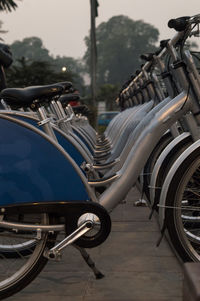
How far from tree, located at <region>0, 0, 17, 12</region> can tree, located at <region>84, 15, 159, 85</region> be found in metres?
78.6

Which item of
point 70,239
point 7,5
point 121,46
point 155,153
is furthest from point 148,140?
point 121,46

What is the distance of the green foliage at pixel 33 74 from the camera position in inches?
585

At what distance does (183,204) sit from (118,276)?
0.59 m

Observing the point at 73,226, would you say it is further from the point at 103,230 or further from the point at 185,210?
the point at 185,210

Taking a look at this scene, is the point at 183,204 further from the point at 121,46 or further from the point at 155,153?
the point at 121,46

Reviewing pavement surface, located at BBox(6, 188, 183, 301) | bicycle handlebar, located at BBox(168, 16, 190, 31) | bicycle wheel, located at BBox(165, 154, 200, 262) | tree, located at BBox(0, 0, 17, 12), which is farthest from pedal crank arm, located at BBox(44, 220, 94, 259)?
tree, located at BBox(0, 0, 17, 12)

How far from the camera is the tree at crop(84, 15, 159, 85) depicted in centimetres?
10206

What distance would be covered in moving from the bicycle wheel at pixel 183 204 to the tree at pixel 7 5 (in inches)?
586

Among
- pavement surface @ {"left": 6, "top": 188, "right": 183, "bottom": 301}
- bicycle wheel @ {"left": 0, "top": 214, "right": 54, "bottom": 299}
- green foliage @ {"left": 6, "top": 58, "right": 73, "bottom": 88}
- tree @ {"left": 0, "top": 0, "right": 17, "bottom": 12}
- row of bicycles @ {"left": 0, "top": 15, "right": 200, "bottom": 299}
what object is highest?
tree @ {"left": 0, "top": 0, "right": 17, "bottom": 12}

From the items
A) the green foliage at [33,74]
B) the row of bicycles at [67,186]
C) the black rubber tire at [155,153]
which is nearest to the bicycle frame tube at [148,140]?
the row of bicycles at [67,186]

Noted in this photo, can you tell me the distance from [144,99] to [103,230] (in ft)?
12.1

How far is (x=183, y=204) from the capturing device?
3045mm

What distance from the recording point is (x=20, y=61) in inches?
621

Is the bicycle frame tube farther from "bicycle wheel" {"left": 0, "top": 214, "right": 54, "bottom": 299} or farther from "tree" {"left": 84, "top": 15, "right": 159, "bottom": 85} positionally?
"tree" {"left": 84, "top": 15, "right": 159, "bottom": 85}
